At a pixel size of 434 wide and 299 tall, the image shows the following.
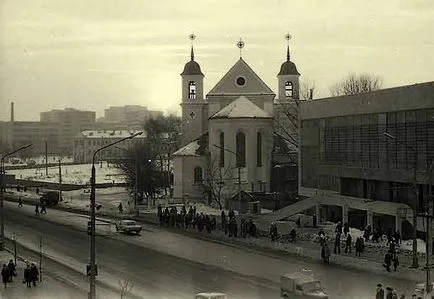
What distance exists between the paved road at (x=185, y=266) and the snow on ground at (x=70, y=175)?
1887 centimetres

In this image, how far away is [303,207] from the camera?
77.3ft

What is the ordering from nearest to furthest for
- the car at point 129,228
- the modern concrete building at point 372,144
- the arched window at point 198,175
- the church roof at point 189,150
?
the modern concrete building at point 372,144, the car at point 129,228, the arched window at point 198,175, the church roof at point 189,150

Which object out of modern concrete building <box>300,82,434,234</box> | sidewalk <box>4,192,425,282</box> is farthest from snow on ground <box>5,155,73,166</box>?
sidewalk <box>4,192,425,282</box>

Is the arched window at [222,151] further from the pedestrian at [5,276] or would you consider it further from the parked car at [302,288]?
the parked car at [302,288]

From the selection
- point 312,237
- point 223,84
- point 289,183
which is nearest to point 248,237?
point 312,237

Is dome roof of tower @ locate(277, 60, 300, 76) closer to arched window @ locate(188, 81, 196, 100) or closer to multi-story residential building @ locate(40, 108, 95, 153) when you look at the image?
arched window @ locate(188, 81, 196, 100)

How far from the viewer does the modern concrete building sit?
63.5 feet

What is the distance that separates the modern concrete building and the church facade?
15.9ft

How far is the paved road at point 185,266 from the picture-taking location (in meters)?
12.6

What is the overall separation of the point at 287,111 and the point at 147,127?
18853 millimetres

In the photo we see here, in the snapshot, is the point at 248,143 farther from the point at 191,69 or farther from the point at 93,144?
the point at 93,144

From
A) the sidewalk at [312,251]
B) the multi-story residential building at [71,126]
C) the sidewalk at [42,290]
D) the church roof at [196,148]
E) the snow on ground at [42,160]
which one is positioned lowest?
the sidewalk at [42,290]

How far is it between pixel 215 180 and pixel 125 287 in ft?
63.6

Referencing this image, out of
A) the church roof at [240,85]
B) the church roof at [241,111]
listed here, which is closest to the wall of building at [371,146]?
the church roof at [241,111]
